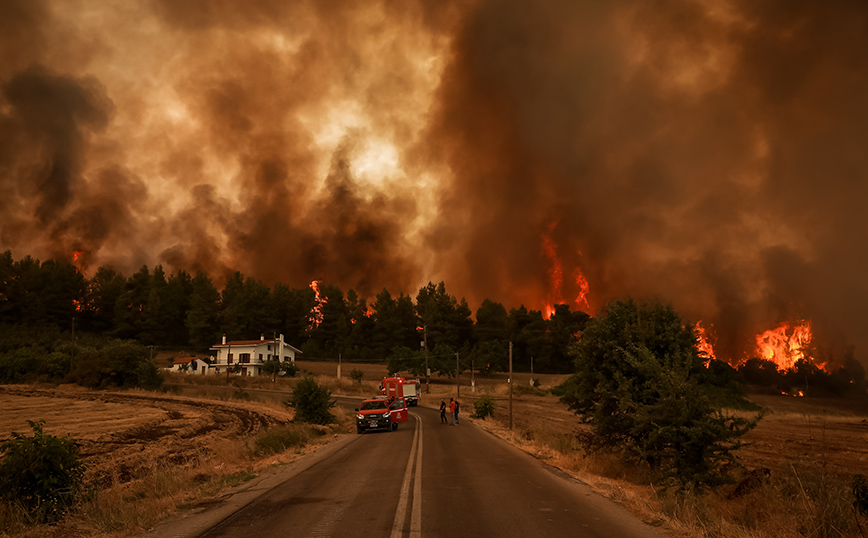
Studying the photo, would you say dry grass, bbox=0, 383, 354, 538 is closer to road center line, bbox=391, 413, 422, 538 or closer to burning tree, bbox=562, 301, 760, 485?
road center line, bbox=391, 413, 422, 538

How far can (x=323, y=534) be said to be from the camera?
736cm

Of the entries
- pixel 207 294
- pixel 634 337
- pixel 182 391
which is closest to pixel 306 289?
pixel 207 294

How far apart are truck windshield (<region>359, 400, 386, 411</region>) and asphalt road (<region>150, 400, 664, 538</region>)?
15263mm

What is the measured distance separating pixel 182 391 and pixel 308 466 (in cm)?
5623

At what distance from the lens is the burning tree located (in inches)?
513

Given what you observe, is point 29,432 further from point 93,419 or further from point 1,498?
point 1,498

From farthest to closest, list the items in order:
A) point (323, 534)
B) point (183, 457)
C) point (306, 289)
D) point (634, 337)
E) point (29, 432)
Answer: point (306, 289) < point (29, 432) < point (183, 457) < point (634, 337) < point (323, 534)

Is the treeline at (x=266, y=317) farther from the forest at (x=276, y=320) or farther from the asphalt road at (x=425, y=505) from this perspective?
the asphalt road at (x=425, y=505)

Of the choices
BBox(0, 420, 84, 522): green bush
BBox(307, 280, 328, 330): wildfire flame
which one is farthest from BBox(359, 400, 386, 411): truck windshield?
BBox(307, 280, 328, 330): wildfire flame

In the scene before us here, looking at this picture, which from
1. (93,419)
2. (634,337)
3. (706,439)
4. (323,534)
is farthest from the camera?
(93,419)

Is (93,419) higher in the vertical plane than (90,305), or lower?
lower

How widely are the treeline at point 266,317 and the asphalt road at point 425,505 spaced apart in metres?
84.6

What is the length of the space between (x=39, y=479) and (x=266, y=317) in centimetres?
11713

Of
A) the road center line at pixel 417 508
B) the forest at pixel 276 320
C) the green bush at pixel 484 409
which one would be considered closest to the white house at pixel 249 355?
the forest at pixel 276 320
